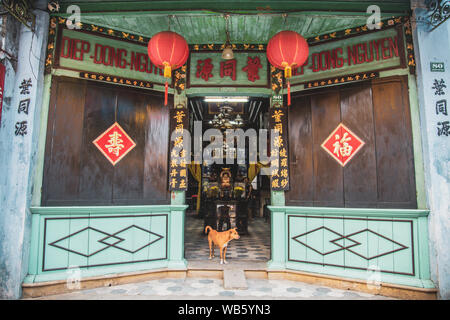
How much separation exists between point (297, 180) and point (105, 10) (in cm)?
478

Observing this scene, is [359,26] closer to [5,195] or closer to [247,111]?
[5,195]

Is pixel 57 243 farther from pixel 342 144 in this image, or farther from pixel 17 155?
pixel 342 144

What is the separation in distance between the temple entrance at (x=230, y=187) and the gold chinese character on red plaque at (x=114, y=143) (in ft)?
5.93

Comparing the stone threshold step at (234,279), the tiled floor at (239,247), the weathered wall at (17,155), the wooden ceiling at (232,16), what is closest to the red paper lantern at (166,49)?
the wooden ceiling at (232,16)

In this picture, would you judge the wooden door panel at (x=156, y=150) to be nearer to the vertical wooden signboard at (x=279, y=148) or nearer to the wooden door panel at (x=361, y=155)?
the vertical wooden signboard at (x=279, y=148)

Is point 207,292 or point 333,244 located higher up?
point 333,244

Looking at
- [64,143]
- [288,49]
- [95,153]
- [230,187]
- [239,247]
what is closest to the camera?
[288,49]

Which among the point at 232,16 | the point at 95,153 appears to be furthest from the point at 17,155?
the point at 232,16

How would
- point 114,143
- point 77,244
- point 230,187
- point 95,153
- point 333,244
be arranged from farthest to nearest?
point 230,187
point 114,143
point 95,153
point 333,244
point 77,244

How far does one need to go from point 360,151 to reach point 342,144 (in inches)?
13.3

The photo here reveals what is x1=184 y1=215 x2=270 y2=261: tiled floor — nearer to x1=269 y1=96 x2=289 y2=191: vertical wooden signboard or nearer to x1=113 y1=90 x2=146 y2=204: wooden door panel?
x1=269 y1=96 x2=289 y2=191: vertical wooden signboard

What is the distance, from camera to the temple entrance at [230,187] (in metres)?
7.34

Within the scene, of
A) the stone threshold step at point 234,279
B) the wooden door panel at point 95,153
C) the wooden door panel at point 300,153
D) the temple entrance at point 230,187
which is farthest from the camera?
the temple entrance at point 230,187

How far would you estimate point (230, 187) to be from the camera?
10.6 meters
